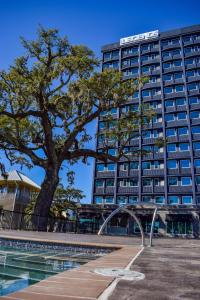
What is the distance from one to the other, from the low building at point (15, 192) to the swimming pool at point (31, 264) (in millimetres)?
28475

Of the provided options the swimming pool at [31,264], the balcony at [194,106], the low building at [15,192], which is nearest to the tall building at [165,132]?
the balcony at [194,106]

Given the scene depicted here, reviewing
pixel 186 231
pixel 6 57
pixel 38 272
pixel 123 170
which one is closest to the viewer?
pixel 38 272

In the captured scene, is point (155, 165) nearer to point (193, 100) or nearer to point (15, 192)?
point (193, 100)

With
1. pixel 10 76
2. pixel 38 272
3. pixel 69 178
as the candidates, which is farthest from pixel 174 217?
pixel 38 272

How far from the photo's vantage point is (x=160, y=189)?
3800 cm

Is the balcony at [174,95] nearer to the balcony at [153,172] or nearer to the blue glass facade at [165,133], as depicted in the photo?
the blue glass facade at [165,133]

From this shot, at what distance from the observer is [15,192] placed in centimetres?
3494

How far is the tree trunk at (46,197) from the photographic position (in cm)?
1542

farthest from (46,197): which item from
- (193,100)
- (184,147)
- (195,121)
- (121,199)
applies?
(193,100)

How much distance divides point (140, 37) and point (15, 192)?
121 feet

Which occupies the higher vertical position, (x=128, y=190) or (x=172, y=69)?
(x=172, y=69)

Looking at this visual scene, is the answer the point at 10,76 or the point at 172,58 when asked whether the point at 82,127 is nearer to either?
the point at 10,76

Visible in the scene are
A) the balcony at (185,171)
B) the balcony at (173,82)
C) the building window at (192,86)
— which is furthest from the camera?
the balcony at (173,82)

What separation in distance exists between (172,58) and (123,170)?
21.9m
